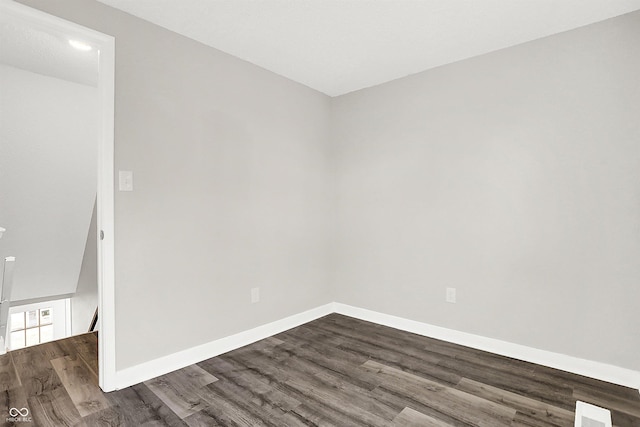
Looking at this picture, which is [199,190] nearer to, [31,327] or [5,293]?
[5,293]

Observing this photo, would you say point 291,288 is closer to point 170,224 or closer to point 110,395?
point 170,224

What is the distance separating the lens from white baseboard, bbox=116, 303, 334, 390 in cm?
213

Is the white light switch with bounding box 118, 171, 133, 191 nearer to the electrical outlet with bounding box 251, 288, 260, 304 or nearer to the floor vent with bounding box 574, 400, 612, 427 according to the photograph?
the electrical outlet with bounding box 251, 288, 260, 304

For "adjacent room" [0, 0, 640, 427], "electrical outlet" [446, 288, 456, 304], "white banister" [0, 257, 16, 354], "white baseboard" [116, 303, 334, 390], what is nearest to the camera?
"adjacent room" [0, 0, 640, 427]

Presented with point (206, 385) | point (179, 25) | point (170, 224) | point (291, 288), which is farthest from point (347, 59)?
point (206, 385)

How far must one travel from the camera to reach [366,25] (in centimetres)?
224

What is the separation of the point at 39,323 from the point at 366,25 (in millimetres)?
5887

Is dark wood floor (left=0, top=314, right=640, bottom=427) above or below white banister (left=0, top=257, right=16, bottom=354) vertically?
below

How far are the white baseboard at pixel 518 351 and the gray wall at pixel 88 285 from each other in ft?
10.3

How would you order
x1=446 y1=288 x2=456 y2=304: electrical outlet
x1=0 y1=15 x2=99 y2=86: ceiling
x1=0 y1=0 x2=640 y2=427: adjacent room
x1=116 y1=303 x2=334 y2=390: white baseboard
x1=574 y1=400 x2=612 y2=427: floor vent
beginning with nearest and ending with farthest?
x1=574 y1=400 x2=612 y2=427: floor vent < x1=0 y1=0 x2=640 y2=427: adjacent room < x1=116 y1=303 x2=334 y2=390: white baseboard < x1=0 y1=15 x2=99 y2=86: ceiling < x1=446 y1=288 x2=456 y2=304: electrical outlet

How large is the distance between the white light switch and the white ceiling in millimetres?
1023

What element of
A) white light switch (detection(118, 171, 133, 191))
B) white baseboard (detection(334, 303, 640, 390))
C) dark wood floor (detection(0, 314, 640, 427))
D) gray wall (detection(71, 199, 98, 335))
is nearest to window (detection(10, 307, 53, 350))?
gray wall (detection(71, 199, 98, 335))

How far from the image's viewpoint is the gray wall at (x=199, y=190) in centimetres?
214

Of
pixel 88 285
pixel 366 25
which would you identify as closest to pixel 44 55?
pixel 366 25
